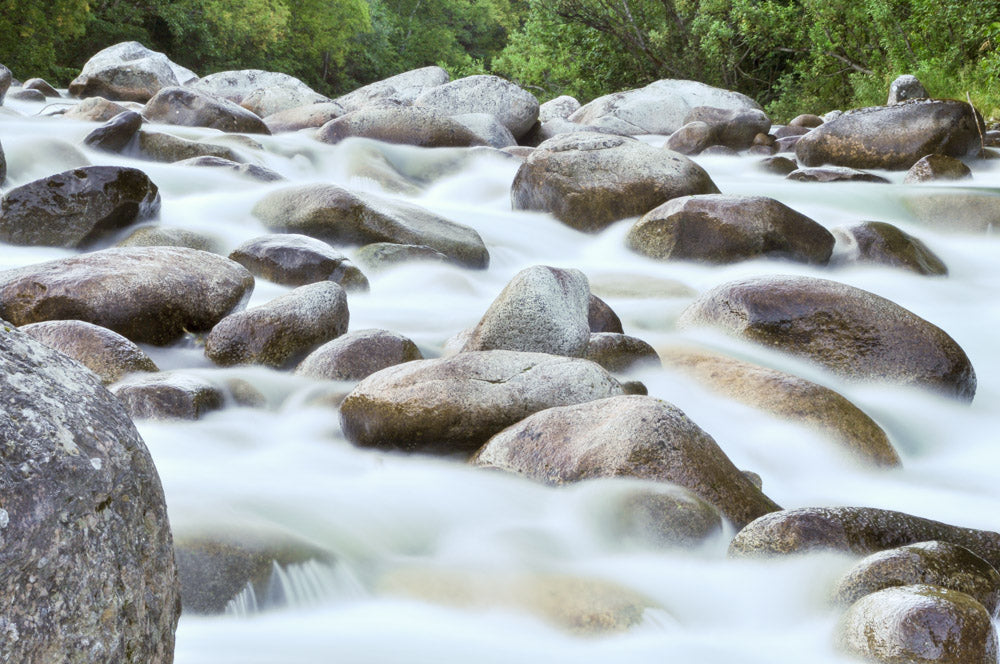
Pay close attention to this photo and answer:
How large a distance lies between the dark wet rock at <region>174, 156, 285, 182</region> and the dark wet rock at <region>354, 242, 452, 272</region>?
9.21ft

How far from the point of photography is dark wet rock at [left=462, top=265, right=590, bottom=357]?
14.3 feet

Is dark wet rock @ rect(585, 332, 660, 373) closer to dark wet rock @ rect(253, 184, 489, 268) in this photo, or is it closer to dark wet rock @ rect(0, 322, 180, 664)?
dark wet rock @ rect(253, 184, 489, 268)

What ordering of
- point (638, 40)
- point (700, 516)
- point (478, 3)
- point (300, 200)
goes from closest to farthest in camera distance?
point (700, 516) < point (300, 200) < point (638, 40) < point (478, 3)

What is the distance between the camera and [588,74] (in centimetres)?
2480

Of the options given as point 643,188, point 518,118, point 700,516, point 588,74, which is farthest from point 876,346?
point 588,74

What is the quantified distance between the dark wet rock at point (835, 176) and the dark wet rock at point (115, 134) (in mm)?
7082

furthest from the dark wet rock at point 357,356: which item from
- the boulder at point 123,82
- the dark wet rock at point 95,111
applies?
the boulder at point 123,82

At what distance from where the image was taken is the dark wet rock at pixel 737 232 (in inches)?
279

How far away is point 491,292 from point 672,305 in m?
1.28

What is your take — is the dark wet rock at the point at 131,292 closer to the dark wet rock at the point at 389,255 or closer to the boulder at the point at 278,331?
the boulder at the point at 278,331

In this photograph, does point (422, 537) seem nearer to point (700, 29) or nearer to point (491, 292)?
point (491, 292)

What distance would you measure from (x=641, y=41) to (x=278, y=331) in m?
20.2

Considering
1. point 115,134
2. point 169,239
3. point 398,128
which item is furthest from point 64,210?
point 398,128

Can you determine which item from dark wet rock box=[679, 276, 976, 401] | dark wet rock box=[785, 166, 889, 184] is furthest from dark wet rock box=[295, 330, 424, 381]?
dark wet rock box=[785, 166, 889, 184]
